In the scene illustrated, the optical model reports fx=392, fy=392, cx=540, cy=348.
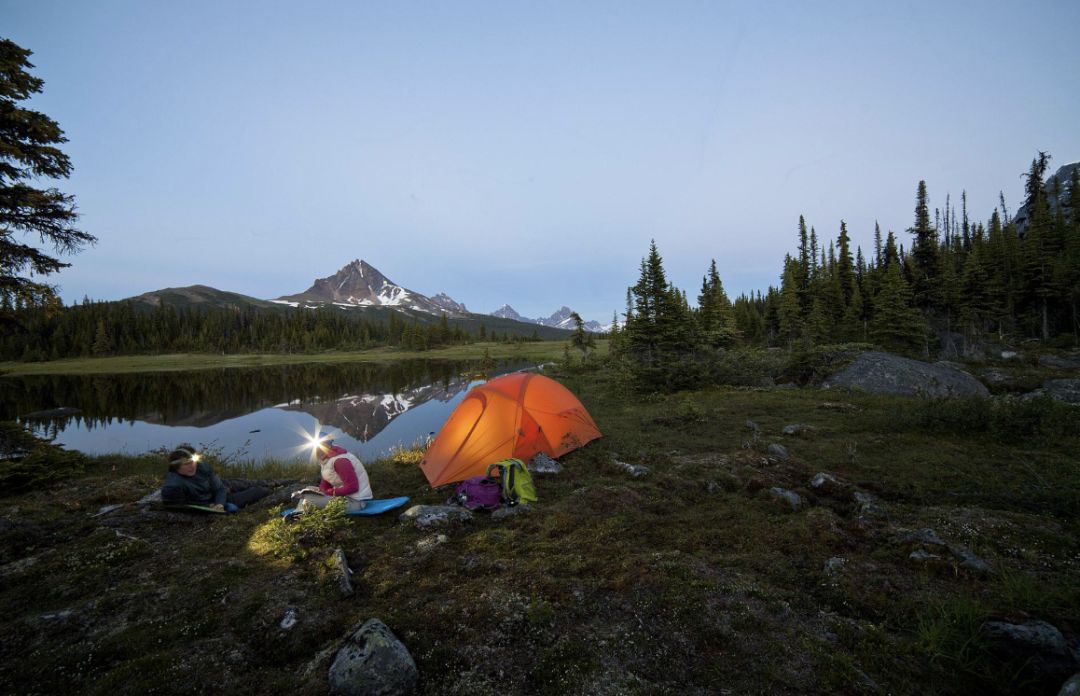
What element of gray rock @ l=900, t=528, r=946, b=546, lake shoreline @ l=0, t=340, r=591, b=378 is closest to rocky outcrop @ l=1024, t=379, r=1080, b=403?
gray rock @ l=900, t=528, r=946, b=546

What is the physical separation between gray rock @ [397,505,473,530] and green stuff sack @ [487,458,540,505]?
36.1 inches

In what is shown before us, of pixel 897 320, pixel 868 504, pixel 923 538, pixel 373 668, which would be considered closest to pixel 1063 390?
pixel 868 504

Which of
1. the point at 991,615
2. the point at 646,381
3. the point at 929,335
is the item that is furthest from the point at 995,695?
the point at 929,335

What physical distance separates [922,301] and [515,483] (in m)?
50.8

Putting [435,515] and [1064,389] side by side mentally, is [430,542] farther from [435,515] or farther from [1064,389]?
[1064,389]

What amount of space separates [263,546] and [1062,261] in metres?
62.1

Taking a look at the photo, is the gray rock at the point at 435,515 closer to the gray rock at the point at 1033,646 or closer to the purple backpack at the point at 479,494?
the purple backpack at the point at 479,494

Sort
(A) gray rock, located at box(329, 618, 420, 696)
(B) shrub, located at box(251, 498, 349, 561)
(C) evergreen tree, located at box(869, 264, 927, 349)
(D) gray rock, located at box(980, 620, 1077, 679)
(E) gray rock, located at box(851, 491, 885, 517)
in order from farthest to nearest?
1. (C) evergreen tree, located at box(869, 264, 927, 349)
2. (E) gray rock, located at box(851, 491, 885, 517)
3. (B) shrub, located at box(251, 498, 349, 561)
4. (A) gray rock, located at box(329, 618, 420, 696)
5. (D) gray rock, located at box(980, 620, 1077, 679)

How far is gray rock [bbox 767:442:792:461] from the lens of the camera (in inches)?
402

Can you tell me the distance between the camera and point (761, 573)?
5.34 metres

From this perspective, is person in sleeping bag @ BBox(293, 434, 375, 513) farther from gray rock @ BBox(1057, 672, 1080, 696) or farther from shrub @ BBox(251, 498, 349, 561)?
gray rock @ BBox(1057, 672, 1080, 696)

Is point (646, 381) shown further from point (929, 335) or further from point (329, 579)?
point (929, 335)

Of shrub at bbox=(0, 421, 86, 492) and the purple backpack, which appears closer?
the purple backpack

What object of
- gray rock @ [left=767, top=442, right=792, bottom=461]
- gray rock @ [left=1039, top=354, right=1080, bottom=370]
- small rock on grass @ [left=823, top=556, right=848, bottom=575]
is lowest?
small rock on grass @ [left=823, top=556, right=848, bottom=575]
